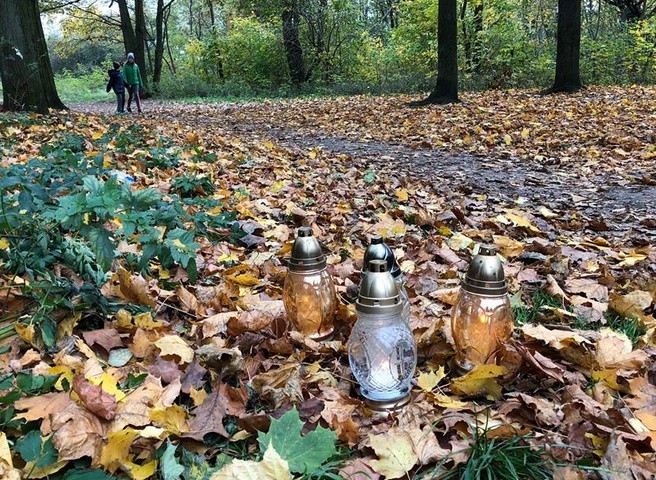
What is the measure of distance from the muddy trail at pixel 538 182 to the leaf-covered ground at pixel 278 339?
0.05 meters

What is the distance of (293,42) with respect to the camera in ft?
69.4

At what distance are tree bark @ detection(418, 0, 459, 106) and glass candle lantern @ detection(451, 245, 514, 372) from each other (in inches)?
438

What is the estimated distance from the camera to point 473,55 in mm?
18312

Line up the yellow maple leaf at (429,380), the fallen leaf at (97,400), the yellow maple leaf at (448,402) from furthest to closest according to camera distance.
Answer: the yellow maple leaf at (429,380) → the yellow maple leaf at (448,402) → the fallen leaf at (97,400)

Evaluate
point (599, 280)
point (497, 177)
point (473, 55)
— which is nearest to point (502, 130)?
point (497, 177)

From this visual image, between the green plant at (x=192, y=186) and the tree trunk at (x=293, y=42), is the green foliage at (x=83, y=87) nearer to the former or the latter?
the tree trunk at (x=293, y=42)

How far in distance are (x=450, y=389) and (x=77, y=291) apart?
1385mm

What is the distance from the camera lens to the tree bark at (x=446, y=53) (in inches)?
466

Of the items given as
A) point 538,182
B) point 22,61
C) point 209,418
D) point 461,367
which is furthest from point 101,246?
point 22,61

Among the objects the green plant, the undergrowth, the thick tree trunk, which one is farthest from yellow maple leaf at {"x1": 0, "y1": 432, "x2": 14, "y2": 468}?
the thick tree trunk

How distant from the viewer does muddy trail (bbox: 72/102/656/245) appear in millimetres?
3641

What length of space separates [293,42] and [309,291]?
68.8ft

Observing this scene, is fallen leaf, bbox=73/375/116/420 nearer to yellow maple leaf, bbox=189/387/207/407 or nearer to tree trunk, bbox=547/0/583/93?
yellow maple leaf, bbox=189/387/207/407

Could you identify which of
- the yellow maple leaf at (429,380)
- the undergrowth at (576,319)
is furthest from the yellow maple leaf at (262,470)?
the undergrowth at (576,319)
